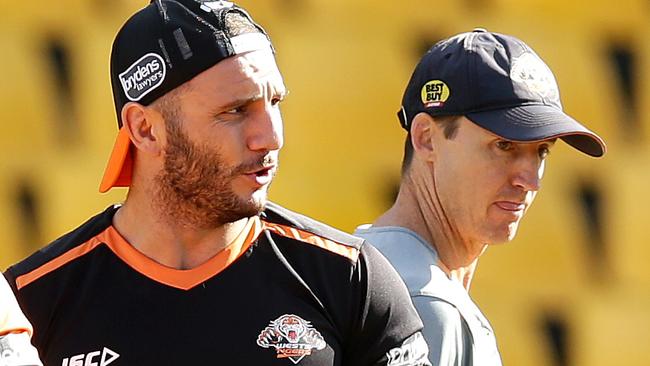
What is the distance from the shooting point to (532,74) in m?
2.26

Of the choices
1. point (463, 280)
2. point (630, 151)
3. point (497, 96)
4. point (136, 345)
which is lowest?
point (630, 151)

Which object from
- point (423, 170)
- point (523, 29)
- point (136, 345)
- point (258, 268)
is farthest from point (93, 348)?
point (523, 29)

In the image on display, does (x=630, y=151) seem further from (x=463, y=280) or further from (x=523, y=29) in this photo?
(x=463, y=280)

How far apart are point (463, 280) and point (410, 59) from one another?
5.78 ft

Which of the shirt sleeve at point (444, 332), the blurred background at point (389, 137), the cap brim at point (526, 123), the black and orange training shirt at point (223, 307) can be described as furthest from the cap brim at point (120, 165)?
the blurred background at point (389, 137)

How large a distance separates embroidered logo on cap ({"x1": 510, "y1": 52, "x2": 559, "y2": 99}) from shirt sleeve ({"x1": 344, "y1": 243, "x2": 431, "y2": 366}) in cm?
50

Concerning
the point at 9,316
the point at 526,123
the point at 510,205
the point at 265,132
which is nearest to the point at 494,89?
the point at 526,123

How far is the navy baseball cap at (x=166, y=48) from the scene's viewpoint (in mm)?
1916

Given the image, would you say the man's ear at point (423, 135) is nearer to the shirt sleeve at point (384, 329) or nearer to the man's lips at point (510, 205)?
the man's lips at point (510, 205)

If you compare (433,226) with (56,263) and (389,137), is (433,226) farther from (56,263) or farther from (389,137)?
(389,137)

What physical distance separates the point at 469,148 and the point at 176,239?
55 centimetres

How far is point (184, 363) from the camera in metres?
1.85

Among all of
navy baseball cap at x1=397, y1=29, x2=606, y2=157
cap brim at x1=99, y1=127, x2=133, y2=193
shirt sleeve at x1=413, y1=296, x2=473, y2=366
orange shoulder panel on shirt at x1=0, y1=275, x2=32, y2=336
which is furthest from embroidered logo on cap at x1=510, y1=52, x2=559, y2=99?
orange shoulder panel on shirt at x1=0, y1=275, x2=32, y2=336

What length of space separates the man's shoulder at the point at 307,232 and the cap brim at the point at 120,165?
0.69 ft
